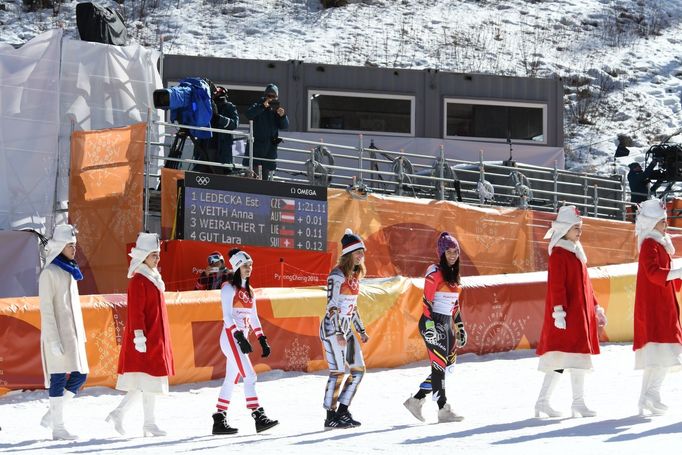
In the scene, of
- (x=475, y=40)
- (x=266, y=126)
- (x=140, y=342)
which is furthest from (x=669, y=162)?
(x=475, y=40)

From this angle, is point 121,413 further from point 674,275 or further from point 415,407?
point 674,275

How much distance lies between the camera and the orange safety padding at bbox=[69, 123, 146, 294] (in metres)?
18.2

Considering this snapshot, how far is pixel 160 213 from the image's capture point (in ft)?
62.4

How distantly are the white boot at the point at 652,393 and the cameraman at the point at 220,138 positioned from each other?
9361mm

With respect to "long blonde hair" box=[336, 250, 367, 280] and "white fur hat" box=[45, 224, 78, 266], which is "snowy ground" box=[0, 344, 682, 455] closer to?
"long blonde hair" box=[336, 250, 367, 280]

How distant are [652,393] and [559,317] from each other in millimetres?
1032

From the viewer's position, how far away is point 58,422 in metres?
11.2

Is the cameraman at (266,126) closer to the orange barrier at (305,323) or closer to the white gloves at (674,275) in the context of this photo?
the orange barrier at (305,323)

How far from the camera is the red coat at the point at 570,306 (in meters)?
11.4

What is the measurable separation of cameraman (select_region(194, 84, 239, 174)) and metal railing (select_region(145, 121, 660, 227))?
0.74 feet

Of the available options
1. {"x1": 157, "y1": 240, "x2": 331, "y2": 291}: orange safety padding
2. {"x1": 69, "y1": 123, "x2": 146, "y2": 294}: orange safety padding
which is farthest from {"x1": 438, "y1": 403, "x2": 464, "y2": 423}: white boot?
{"x1": 69, "y1": 123, "x2": 146, "y2": 294}: orange safety padding

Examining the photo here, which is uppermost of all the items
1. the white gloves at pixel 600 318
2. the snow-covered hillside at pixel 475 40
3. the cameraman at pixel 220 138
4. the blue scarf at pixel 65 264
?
the snow-covered hillside at pixel 475 40

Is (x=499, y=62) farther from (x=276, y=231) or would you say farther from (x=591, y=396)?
(x=591, y=396)

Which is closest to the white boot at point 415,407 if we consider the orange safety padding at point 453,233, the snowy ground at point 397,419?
the snowy ground at point 397,419
